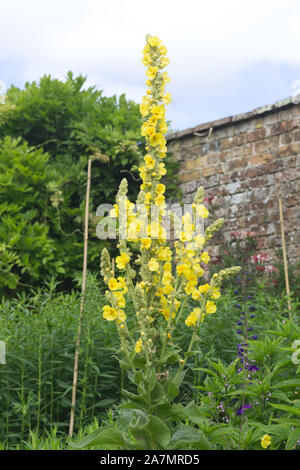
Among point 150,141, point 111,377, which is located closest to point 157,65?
point 150,141

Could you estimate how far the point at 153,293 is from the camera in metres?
2.50

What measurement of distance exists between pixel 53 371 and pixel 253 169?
462cm

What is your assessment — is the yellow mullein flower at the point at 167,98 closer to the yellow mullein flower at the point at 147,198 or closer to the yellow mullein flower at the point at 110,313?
the yellow mullein flower at the point at 147,198

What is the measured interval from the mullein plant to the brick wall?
16.6 feet

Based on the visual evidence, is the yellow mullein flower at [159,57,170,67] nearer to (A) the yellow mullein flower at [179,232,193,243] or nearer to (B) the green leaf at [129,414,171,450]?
(A) the yellow mullein flower at [179,232,193,243]

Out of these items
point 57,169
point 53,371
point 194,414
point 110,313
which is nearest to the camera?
point 194,414

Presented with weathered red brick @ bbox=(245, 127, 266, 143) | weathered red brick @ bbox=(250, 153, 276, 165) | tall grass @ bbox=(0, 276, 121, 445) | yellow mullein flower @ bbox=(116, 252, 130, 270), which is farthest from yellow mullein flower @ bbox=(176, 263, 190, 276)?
weathered red brick @ bbox=(245, 127, 266, 143)

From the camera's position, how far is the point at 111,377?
4062mm

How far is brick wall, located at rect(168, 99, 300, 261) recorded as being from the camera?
7.46 metres

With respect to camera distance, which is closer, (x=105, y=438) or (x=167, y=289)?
(x=105, y=438)

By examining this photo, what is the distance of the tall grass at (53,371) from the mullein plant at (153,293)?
1420 mm

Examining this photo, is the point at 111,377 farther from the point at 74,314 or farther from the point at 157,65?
the point at 157,65

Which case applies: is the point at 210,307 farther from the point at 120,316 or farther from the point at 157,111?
the point at 157,111

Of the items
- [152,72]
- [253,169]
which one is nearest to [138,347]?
[152,72]
